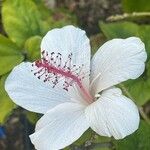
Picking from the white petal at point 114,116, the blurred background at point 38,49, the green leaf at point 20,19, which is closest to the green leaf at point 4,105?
the blurred background at point 38,49


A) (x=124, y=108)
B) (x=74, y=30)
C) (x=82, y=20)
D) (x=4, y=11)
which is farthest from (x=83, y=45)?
(x=82, y=20)

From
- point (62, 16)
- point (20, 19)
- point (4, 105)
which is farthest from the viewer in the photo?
point (62, 16)

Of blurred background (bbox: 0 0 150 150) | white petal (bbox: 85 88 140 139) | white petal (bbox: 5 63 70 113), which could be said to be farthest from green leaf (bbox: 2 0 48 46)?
white petal (bbox: 85 88 140 139)

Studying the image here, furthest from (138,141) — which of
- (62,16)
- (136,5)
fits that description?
(62,16)

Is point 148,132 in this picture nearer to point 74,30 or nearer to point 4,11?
point 74,30

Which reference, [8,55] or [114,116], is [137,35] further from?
[114,116]

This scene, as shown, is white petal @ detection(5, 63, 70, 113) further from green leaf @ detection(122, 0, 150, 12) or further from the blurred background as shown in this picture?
green leaf @ detection(122, 0, 150, 12)

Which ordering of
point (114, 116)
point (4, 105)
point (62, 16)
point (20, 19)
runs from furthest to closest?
1. point (62, 16)
2. point (20, 19)
3. point (4, 105)
4. point (114, 116)

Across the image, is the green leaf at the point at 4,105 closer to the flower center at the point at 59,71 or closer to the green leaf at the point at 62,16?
the flower center at the point at 59,71
